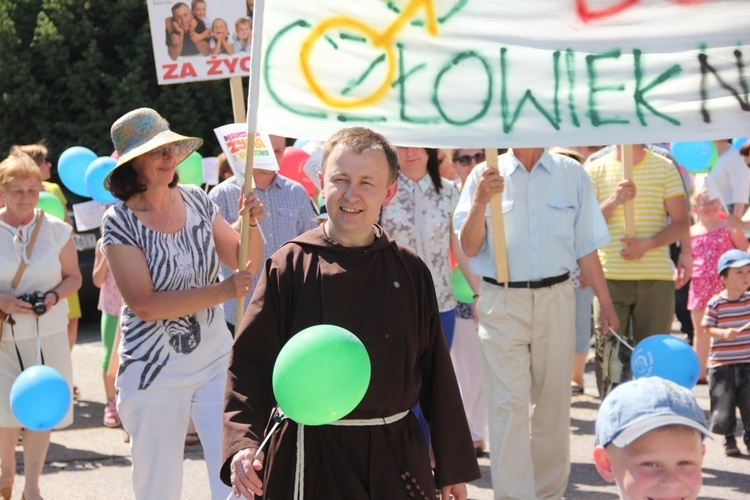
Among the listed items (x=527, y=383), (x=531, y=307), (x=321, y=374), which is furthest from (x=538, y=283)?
(x=321, y=374)

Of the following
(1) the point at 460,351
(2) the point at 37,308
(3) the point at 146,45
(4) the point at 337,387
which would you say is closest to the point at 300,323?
(4) the point at 337,387

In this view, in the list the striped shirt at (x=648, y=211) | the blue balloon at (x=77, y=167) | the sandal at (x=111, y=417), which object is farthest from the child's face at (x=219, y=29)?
the blue balloon at (x=77, y=167)

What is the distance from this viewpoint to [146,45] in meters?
17.5

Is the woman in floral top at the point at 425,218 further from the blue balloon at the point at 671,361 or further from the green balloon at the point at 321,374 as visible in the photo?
the green balloon at the point at 321,374

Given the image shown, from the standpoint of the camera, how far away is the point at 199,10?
634cm

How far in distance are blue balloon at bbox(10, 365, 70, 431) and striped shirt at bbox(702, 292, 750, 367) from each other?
4.22 m

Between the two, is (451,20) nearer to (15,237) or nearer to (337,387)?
(337,387)

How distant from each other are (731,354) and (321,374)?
5.24 meters

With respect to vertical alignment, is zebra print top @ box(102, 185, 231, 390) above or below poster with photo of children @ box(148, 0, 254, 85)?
below

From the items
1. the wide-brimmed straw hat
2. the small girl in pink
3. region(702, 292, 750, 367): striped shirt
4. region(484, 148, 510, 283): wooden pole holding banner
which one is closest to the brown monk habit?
the wide-brimmed straw hat

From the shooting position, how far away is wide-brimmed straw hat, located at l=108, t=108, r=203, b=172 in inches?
209

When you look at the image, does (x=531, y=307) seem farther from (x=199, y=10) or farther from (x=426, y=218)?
(x=199, y=10)

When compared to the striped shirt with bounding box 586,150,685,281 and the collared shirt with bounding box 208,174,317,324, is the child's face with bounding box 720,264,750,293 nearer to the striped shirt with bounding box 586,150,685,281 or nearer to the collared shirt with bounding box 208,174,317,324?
the striped shirt with bounding box 586,150,685,281

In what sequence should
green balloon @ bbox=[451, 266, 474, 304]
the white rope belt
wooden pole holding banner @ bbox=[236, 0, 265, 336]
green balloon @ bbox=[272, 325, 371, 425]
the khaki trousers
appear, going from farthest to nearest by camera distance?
green balloon @ bbox=[451, 266, 474, 304], the khaki trousers, wooden pole holding banner @ bbox=[236, 0, 265, 336], the white rope belt, green balloon @ bbox=[272, 325, 371, 425]
